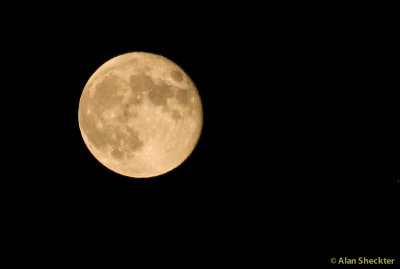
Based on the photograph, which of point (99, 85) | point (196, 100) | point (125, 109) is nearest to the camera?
point (125, 109)

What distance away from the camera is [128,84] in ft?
12.3

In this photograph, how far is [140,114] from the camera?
3711 mm

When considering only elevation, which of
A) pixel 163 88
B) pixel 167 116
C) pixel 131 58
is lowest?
pixel 167 116

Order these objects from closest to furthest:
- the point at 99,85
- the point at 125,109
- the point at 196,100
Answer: the point at 125,109 < the point at 99,85 < the point at 196,100

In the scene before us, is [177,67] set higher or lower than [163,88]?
higher

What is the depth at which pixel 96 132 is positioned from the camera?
13.2ft

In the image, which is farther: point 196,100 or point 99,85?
point 196,100

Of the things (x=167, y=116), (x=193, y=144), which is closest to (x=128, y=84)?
(x=167, y=116)

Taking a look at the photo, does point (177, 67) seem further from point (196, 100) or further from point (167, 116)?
point (167, 116)

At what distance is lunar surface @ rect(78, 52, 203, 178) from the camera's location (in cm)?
374

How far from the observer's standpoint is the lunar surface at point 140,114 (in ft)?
12.3

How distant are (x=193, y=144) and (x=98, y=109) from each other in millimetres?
1342

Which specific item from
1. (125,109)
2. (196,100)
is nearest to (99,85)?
(125,109)

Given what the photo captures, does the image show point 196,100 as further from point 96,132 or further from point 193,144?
point 96,132
